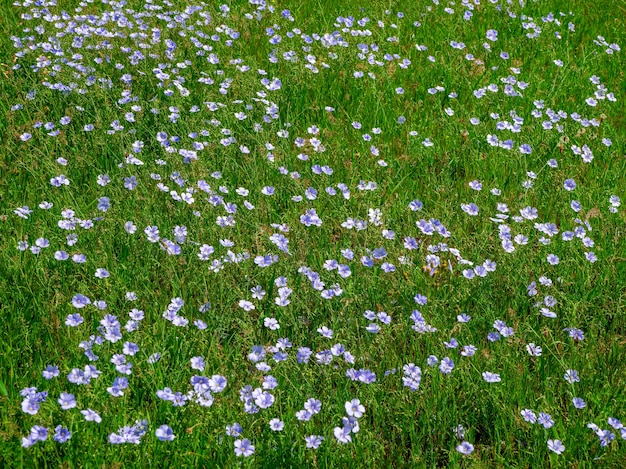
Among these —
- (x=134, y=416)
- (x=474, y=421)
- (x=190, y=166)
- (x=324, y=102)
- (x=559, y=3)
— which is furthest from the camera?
(x=559, y=3)

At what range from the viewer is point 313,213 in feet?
12.3

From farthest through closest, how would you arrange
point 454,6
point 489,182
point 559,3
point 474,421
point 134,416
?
1. point 559,3
2. point 454,6
3. point 489,182
4. point 474,421
5. point 134,416

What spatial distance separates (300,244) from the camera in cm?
362

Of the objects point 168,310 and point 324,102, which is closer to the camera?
point 168,310

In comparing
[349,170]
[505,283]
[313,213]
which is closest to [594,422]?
[505,283]

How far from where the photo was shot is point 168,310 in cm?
306

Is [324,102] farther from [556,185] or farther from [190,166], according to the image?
[556,185]

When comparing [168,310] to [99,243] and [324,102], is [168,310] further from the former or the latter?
[324,102]

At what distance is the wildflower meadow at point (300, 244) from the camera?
2.77 metres

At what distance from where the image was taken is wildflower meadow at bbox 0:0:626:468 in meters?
2.77

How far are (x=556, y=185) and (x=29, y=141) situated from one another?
2944 millimetres

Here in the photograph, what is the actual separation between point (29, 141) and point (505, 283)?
2.63 meters

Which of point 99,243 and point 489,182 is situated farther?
point 489,182

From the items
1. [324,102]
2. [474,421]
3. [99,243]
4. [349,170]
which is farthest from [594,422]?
[324,102]
